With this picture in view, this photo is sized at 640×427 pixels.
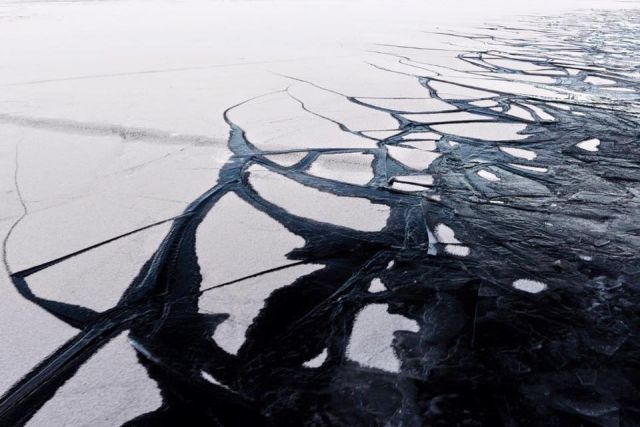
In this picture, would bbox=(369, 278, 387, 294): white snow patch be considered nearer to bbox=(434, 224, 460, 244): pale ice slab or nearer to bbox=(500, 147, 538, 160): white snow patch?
bbox=(434, 224, 460, 244): pale ice slab

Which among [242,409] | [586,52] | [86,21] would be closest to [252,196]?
[242,409]

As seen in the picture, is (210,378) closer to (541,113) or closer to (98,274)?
(98,274)

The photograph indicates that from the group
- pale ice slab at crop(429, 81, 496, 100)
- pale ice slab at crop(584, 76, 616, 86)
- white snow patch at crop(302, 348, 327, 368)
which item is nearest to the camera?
white snow patch at crop(302, 348, 327, 368)

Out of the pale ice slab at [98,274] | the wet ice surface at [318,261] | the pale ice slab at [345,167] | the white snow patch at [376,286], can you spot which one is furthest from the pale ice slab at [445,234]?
the pale ice slab at [98,274]

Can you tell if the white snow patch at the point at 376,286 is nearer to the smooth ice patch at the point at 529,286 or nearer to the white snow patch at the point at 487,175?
the smooth ice patch at the point at 529,286

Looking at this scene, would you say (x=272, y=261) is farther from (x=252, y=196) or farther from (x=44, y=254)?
(x=44, y=254)

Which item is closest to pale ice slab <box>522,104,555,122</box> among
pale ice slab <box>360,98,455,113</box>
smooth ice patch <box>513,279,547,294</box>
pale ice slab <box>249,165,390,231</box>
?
pale ice slab <box>360,98,455,113</box>

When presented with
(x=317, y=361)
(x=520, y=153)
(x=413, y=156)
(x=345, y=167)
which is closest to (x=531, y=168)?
(x=520, y=153)
